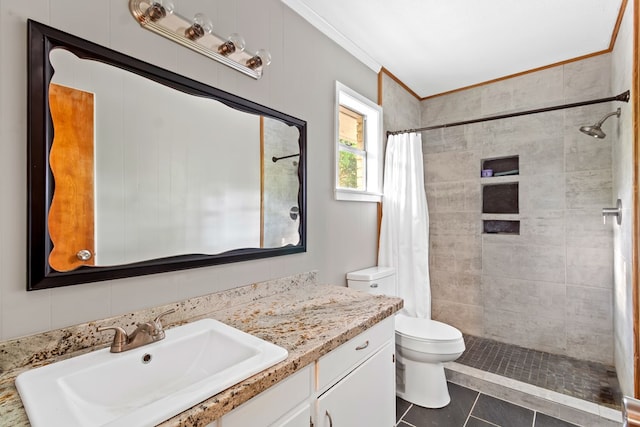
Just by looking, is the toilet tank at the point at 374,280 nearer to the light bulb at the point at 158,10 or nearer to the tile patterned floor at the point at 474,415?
the tile patterned floor at the point at 474,415

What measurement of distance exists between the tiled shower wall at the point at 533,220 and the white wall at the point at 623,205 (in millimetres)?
139

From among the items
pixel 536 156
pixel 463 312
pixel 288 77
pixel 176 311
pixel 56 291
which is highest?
pixel 288 77

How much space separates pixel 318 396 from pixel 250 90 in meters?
1.40

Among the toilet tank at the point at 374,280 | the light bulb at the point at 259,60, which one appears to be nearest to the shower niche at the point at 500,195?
the toilet tank at the point at 374,280

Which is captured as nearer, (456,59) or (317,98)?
(317,98)

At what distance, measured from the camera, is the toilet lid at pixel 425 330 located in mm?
2006

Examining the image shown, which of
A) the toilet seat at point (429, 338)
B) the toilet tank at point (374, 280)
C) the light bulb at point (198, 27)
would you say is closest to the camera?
the light bulb at point (198, 27)

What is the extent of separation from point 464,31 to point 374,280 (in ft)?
6.15

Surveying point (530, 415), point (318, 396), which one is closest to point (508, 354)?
point (530, 415)

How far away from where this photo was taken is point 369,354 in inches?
53.5

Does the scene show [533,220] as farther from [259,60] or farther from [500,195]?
[259,60]

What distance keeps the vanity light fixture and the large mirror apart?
15cm

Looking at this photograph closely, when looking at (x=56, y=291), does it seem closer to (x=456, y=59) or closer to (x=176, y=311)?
(x=176, y=311)

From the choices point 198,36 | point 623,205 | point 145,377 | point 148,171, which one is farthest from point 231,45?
point 623,205
